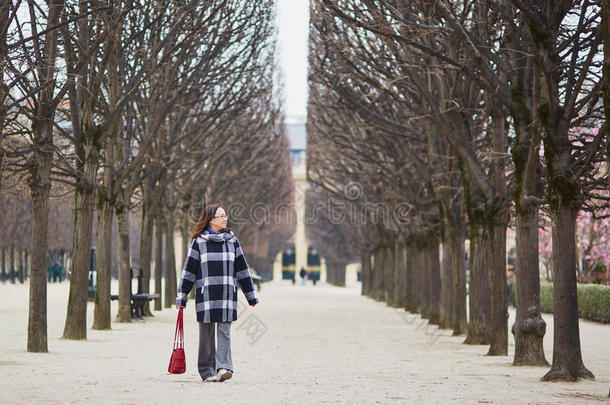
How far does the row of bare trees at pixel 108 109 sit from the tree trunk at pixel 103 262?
23 millimetres

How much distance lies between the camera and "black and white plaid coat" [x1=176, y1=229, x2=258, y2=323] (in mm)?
9797

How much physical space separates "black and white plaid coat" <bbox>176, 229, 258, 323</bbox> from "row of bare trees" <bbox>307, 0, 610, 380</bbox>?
12.3 ft

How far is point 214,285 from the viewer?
9.84m

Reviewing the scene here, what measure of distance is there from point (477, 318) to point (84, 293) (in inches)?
280

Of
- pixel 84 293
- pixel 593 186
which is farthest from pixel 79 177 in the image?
pixel 593 186

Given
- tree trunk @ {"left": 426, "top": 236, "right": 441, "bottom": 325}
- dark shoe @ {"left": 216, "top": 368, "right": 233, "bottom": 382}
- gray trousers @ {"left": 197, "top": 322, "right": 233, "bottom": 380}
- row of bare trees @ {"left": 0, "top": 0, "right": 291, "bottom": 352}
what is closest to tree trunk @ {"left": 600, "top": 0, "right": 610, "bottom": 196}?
gray trousers @ {"left": 197, "top": 322, "right": 233, "bottom": 380}

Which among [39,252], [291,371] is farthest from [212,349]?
[39,252]

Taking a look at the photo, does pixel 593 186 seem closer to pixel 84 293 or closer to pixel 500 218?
pixel 500 218

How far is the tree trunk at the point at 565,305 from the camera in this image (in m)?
10.7

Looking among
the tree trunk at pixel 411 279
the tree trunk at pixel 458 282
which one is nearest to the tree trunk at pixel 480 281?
the tree trunk at pixel 458 282

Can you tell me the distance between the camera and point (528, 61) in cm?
1325

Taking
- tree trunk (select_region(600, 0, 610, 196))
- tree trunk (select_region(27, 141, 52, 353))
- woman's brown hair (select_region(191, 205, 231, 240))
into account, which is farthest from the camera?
tree trunk (select_region(27, 141, 52, 353))

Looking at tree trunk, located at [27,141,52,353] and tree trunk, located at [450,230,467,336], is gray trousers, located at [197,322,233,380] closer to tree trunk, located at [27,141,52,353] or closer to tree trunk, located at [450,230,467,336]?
tree trunk, located at [27,141,52,353]

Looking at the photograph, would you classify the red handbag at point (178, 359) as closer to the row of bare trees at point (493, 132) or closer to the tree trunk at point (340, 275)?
the row of bare trees at point (493, 132)
